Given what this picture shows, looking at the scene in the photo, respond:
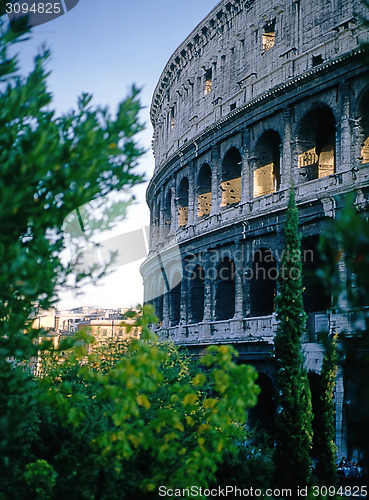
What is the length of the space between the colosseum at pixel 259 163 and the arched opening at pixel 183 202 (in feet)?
0.16

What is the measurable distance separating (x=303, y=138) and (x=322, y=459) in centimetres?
1079

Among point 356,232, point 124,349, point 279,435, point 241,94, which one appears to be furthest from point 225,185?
point 356,232

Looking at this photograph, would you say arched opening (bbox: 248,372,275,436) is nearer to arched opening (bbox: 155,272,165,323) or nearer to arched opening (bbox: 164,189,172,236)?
arched opening (bbox: 155,272,165,323)

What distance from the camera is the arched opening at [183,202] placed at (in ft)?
92.5

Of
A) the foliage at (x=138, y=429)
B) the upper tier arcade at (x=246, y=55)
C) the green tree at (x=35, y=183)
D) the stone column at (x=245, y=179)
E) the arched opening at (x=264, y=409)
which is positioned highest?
the upper tier arcade at (x=246, y=55)

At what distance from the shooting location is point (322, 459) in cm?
1348

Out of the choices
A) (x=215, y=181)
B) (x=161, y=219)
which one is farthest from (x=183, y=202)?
(x=215, y=181)

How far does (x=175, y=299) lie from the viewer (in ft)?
90.7

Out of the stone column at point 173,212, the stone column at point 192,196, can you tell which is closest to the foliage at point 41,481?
the stone column at point 192,196

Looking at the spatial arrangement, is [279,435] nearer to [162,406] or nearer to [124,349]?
[162,406]

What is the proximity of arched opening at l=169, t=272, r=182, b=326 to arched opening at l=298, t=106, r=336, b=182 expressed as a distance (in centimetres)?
914

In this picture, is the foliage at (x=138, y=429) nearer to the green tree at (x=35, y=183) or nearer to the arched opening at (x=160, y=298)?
the green tree at (x=35, y=183)

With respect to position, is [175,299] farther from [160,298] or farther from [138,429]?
[138,429]

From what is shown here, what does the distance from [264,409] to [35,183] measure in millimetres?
16481
